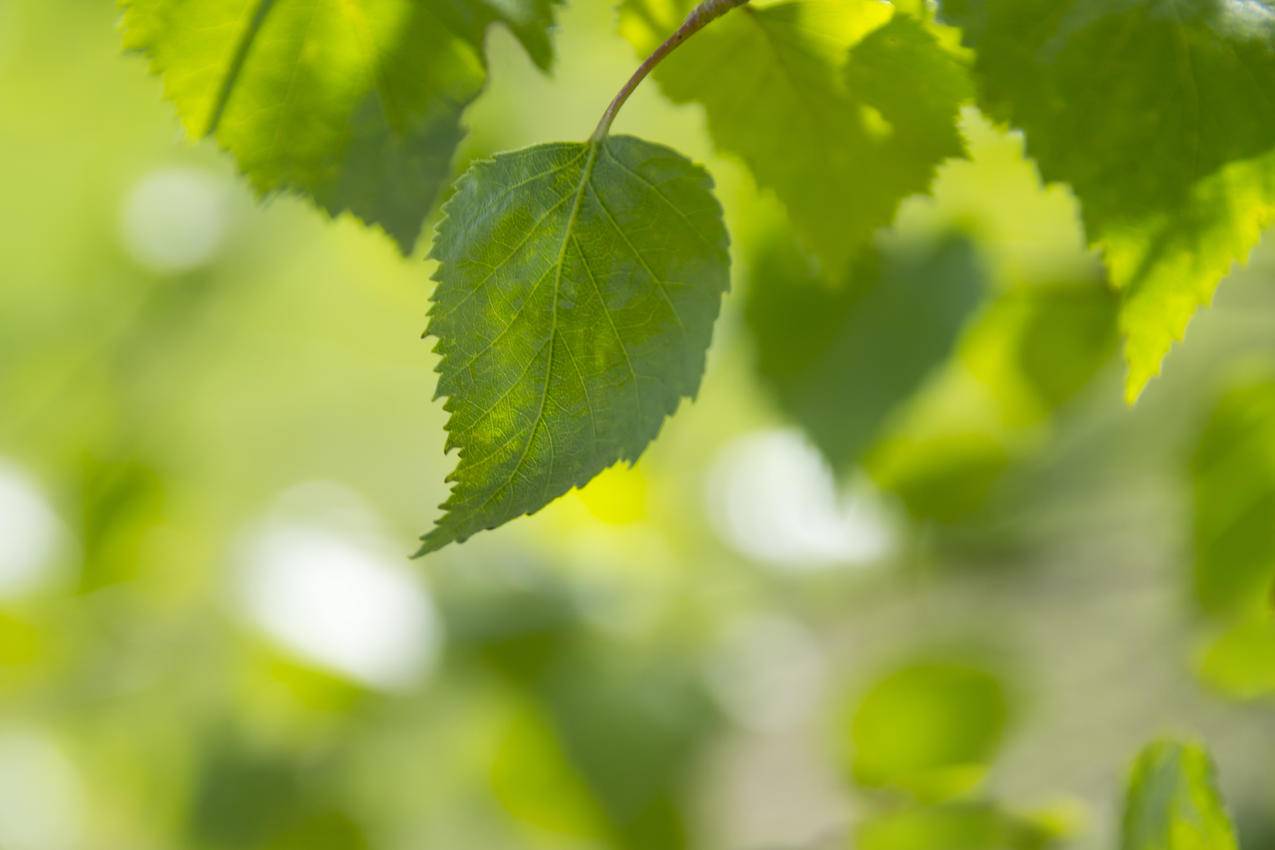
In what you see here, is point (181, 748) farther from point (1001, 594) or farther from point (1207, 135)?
point (1207, 135)

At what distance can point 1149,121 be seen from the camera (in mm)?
242

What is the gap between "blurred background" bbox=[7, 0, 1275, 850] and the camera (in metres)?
0.55

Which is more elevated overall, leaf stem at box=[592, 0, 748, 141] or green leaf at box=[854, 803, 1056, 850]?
leaf stem at box=[592, 0, 748, 141]

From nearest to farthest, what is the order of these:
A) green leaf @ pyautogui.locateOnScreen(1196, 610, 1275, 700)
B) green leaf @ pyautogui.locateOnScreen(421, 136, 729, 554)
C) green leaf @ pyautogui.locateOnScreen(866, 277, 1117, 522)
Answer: green leaf @ pyautogui.locateOnScreen(421, 136, 729, 554), green leaf @ pyautogui.locateOnScreen(1196, 610, 1275, 700), green leaf @ pyautogui.locateOnScreen(866, 277, 1117, 522)

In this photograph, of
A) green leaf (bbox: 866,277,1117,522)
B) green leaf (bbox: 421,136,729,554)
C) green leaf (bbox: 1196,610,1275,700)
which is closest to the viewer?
green leaf (bbox: 421,136,729,554)

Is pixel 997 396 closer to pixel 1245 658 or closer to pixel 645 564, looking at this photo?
pixel 1245 658

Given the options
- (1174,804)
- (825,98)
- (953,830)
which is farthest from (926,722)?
(825,98)

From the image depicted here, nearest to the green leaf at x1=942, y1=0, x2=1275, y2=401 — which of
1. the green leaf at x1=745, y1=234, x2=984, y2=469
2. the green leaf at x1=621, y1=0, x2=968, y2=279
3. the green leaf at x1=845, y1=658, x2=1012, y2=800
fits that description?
the green leaf at x1=621, y1=0, x2=968, y2=279

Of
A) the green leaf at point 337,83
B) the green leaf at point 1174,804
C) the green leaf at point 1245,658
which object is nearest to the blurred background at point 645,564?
the green leaf at point 1245,658

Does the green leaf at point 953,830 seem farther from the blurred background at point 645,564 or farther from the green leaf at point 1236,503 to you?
the green leaf at point 1236,503

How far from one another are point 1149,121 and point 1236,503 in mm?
329

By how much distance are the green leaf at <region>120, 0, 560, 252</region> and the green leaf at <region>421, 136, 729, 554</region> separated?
0.06 meters

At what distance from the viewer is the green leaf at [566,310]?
221 mm

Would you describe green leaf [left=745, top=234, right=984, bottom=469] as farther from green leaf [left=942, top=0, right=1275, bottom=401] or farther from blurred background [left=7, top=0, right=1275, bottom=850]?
green leaf [left=942, top=0, right=1275, bottom=401]
